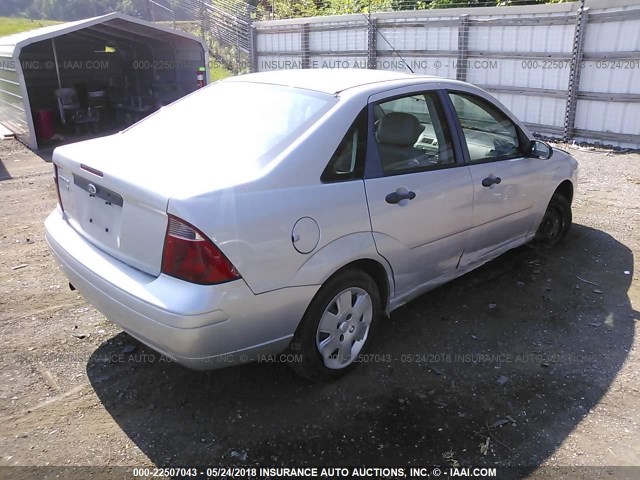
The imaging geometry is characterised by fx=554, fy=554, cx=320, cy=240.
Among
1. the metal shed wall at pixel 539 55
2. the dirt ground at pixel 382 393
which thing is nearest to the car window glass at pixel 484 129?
the dirt ground at pixel 382 393

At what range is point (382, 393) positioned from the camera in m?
3.23

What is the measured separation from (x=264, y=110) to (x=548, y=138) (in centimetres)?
915

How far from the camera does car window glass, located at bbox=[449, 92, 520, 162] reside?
3.97 m

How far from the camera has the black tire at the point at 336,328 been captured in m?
3.02

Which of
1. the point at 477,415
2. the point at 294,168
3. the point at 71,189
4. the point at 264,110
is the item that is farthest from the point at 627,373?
the point at 71,189

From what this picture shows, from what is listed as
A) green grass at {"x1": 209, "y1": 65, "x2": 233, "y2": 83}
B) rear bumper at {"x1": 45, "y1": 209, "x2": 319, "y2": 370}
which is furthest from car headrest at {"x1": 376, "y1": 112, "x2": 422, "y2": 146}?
green grass at {"x1": 209, "y1": 65, "x2": 233, "y2": 83}

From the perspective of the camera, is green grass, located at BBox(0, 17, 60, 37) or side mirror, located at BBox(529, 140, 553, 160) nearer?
side mirror, located at BBox(529, 140, 553, 160)

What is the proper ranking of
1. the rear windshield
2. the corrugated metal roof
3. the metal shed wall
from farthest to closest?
the corrugated metal roof → the metal shed wall → the rear windshield

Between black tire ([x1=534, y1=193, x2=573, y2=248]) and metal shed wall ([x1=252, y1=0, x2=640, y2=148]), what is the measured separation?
18.9 feet

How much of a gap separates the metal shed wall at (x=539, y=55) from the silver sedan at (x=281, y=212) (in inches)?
283

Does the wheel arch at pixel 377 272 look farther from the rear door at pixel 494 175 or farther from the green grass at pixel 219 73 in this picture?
the green grass at pixel 219 73

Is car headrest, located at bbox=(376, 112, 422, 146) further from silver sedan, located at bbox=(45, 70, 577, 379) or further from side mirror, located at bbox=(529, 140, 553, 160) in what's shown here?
side mirror, located at bbox=(529, 140, 553, 160)

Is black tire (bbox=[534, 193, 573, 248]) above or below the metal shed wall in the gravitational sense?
below

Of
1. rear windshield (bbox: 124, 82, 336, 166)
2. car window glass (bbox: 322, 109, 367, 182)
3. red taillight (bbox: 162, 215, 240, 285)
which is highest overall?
rear windshield (bbox: 124, 82, 336, 166)
